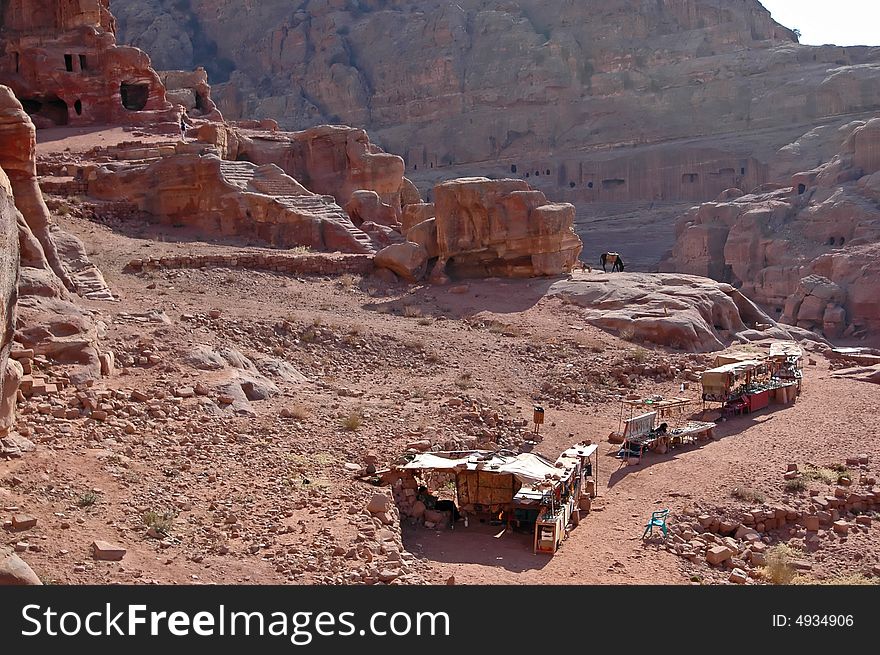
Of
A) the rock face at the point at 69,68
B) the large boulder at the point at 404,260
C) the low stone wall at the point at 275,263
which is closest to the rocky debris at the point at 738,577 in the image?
the low stone wall at the point at 275,263

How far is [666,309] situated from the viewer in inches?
910

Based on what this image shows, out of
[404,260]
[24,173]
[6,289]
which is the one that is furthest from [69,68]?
[6,289]

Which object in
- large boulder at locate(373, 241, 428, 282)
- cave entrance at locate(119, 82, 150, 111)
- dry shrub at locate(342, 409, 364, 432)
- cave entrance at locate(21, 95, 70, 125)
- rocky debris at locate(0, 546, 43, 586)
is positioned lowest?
dry shrub at locate(342, 409, 364, 432)

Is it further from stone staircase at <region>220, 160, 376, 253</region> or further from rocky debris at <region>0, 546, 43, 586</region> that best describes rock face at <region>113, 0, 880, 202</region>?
rocky debris at <region>0, 546, 43, 586</region>

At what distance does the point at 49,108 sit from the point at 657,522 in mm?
27289

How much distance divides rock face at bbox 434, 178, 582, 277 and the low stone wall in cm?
227

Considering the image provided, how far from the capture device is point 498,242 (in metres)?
25.3

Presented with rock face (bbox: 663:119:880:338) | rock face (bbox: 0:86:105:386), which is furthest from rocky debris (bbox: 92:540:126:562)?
rock face (bbox: 663:119:880:338)

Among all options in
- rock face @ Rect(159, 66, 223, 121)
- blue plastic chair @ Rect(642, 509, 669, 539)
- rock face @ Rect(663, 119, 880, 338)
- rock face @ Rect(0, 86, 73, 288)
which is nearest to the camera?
blue plastic chair @ Rect(642, 509, 669, 539)

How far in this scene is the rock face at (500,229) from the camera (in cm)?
2516

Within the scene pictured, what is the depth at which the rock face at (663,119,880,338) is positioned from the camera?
34938 mm

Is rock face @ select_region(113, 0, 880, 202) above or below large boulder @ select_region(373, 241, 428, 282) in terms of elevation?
above

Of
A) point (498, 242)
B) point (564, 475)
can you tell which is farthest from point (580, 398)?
point (498, 242)

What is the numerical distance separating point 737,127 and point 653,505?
1992 inches
